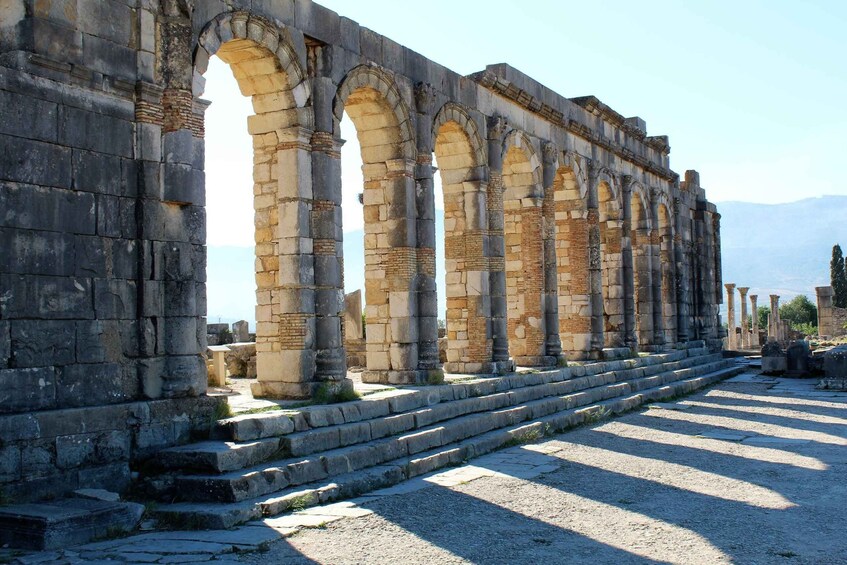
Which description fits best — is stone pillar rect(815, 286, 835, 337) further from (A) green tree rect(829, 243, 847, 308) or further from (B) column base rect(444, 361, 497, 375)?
(B) column base rect(444, 361, 497, 375)

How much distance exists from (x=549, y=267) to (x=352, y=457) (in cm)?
971

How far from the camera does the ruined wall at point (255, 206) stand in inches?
328

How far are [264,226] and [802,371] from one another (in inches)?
712

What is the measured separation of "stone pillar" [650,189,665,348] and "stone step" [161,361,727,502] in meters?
9.80

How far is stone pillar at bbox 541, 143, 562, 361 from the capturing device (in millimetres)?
18734

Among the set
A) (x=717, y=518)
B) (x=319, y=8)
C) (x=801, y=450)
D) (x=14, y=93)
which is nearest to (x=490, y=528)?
(x=717, y=518)

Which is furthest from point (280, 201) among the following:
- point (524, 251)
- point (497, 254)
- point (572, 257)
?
point (572, 257)

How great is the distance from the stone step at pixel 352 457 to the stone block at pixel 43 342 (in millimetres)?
1551

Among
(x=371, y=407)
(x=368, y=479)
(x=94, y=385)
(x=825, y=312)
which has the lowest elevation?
(x=368, y=479)

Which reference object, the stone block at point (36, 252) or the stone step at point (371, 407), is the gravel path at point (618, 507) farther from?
the stone block at point (36, 252)

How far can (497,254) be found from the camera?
16.7 metres

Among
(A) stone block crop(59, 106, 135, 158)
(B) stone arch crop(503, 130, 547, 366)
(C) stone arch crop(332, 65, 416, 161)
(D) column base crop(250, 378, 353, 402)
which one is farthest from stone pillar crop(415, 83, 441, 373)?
(A) stone block crop(59, 106, 135, 158)

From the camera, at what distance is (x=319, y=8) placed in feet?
40.9

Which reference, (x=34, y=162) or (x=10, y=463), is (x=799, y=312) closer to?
(x=34, y=162)
